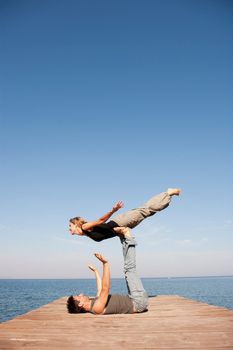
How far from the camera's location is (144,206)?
7836 millimetres

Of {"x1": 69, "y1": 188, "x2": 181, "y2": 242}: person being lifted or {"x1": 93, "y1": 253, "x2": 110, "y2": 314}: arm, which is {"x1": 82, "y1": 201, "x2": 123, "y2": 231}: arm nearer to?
{"x1": 69, "y1": 188, "x2": 181, "y2": 242}: person being lifted

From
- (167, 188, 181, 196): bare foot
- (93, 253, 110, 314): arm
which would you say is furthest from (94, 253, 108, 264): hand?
(167, 188, 181, 196): bare foot

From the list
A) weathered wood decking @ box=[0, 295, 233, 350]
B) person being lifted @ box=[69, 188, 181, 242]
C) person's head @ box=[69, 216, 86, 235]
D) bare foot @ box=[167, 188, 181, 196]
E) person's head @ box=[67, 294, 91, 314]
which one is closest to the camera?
weathered wood decking @ box=[0, 295, 233, 350]

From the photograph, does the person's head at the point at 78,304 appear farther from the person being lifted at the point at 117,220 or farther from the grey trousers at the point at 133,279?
the person being lifted at the point at 117,220

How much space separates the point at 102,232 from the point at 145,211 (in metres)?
1.20

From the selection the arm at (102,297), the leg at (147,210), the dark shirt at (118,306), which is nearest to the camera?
the arm at (102,297)

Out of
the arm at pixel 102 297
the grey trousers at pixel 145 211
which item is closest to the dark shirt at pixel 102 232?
the grey trousers at pixel 145 211

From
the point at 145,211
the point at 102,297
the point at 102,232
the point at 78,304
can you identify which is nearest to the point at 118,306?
the point at 102,297

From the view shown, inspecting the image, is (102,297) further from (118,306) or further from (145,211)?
(145,211)

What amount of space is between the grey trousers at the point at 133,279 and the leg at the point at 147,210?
54 cm

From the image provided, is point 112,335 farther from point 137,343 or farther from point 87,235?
point 87,235

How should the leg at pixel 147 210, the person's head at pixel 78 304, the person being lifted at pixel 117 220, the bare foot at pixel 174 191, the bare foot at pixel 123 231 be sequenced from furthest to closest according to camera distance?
the bare foot at pixel 174 191, the leg at pixel 147 210, the bare foot at pixel 123 231, the person being lifted at pixel 117 220, the person's head at pixel 78 304

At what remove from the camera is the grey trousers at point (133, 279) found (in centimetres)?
666

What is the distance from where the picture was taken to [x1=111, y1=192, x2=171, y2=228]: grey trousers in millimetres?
7703
